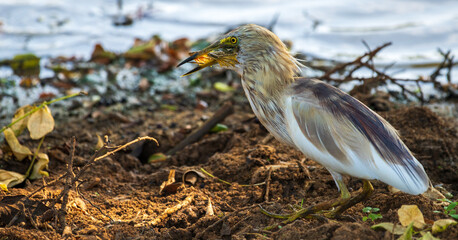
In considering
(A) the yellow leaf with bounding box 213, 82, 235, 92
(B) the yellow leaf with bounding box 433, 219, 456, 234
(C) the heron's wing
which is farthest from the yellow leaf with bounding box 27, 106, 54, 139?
(A) the yellow leaf with bounding box 213, 82, 235, 92

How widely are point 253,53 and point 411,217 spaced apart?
133cm

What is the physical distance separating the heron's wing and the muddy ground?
11.0 inches

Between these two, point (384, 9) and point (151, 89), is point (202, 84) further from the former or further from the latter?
point (384, 9)

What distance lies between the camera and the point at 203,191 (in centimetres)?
360

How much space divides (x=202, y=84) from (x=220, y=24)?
2154 millimetres

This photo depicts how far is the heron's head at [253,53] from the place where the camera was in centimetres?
323

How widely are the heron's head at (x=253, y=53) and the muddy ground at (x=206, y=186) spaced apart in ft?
2.53

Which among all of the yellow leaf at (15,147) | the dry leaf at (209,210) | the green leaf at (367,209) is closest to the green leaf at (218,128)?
the dry leaf at (209,210)

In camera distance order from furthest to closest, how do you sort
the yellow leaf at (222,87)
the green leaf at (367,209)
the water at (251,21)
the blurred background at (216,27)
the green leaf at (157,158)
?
the water at (251,21) < the blurred background at (216,27) < the yellow leaf at (222,87) < the green leaf at (157,158) < the green leaf at (367,209)

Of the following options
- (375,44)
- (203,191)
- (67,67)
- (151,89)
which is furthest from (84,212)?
(375,44)

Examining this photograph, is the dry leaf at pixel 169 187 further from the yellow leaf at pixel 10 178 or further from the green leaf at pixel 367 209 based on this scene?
the green leaf at pixel 367 209

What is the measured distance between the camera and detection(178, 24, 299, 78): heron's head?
10.6 feet

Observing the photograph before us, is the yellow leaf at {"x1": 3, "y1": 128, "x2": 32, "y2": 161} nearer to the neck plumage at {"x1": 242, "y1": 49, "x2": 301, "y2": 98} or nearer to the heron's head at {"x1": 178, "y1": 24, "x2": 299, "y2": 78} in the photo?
the heron's head at {"x1": 178, "y1": 24, "x2": 299, "y2": 78}

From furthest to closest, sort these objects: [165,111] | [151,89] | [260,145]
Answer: [151,89]
[165,111]
[260,145]
